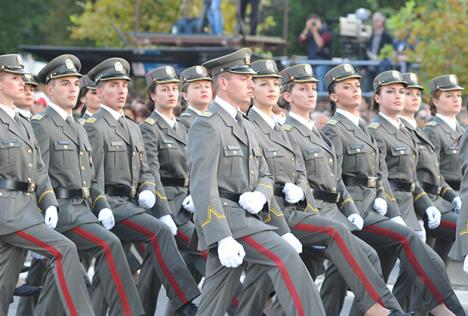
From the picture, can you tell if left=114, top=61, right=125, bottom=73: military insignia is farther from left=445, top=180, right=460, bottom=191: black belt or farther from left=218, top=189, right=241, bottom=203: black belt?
left=445, top=180, right=460, bottom=191: black belt

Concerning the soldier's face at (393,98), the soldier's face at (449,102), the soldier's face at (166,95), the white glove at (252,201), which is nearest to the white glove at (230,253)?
the white glove at (252,201)

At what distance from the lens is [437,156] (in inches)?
499

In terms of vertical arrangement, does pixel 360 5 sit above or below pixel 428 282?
below

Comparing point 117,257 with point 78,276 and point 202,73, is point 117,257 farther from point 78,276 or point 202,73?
point 202,73

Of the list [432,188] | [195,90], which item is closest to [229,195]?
[195,90]

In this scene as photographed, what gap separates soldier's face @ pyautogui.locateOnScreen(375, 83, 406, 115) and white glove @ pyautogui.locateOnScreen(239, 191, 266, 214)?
2.70 m

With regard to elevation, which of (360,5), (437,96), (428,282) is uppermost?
(437,96)

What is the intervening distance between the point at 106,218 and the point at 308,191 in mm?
1577

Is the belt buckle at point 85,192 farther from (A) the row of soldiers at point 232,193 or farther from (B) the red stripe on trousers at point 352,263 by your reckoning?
(B) the red stripe on trousers at point 352,263

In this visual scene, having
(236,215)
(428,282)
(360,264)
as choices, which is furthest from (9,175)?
(428,282)

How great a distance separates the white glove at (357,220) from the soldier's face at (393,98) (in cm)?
140

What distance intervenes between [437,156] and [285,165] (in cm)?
246

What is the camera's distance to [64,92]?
36.7 feet

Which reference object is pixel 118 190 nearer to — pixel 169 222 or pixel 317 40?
pixel 169 222
